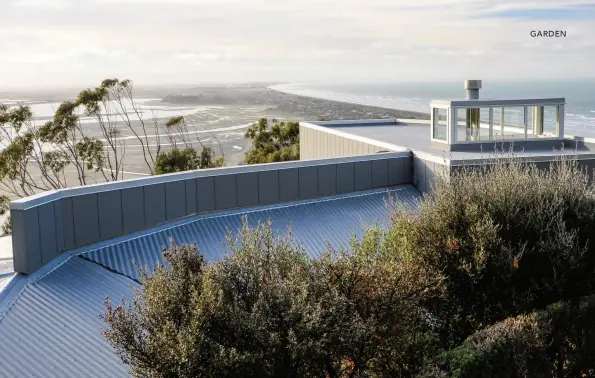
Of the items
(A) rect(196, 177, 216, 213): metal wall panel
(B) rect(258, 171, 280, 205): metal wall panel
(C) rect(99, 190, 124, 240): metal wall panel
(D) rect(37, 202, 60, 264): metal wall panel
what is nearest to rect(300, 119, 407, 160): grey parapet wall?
(B) rect(258, 171, 280, 205): metal wall panel

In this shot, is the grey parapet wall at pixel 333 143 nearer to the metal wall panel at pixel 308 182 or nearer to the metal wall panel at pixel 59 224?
the metal wall panel at pixel 308 182

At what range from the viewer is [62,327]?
10469 mm

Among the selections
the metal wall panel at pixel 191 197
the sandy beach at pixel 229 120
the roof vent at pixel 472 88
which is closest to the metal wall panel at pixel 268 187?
the metal wall panel at pixel 191 197

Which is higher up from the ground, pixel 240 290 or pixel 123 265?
pixel 240 290

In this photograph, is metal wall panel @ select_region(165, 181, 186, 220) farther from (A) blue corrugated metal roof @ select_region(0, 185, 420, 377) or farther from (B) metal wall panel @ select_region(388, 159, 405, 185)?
(B) metal wall panel @ select_region(388, 159, 405, 185)

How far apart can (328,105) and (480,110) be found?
13651 cm

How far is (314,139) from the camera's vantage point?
2742 centimetres

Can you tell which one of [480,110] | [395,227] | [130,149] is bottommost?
[130,149]

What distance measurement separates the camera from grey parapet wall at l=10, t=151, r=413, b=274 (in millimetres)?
12312

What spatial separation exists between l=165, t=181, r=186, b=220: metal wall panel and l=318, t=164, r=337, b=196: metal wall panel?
3.68m

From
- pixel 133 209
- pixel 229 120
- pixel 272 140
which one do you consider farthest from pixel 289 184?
pixel 229 120

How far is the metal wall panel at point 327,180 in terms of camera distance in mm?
17750

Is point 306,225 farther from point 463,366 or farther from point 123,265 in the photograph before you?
point 463,366

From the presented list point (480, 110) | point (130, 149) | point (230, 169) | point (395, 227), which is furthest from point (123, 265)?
point (130, 149)
